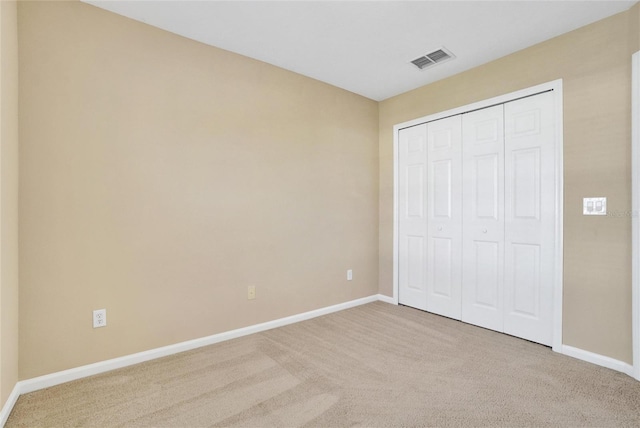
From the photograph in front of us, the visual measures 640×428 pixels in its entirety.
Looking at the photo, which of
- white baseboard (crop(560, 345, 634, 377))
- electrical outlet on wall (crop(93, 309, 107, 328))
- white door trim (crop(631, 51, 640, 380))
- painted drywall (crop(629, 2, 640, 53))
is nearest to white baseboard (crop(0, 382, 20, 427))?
electrical outlet on wall (crop(93, 309, 107, 328))

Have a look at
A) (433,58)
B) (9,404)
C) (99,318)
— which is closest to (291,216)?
(99,318)

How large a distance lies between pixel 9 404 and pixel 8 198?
1144mm

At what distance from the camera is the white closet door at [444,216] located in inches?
128

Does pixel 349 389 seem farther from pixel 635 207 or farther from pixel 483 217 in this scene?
pixel 635 207

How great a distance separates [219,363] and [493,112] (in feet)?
10.5

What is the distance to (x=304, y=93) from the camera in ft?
10.9

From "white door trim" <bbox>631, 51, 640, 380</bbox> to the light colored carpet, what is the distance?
286 millimetres

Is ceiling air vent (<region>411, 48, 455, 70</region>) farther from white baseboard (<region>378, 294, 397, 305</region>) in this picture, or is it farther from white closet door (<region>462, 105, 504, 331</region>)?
white baseboard (<region>378, 294, 397, 305</region>)

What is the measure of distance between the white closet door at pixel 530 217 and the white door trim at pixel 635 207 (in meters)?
0.48

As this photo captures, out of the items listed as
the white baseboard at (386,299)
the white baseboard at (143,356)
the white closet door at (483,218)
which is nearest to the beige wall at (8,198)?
the white baseboard at (143,356)

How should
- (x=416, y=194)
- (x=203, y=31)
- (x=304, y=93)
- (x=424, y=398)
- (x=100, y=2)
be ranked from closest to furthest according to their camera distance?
1. (x=424, y=398)
2. (x=100, y=2)
3. (x=203, y=31)
4. (x=304, y=93)
5. (x=416, y=194)

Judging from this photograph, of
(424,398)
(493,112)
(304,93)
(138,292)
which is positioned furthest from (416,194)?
(138,292)

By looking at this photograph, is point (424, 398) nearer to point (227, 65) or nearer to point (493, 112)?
point (493, 112)

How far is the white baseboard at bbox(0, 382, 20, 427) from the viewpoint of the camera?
1.65 m
